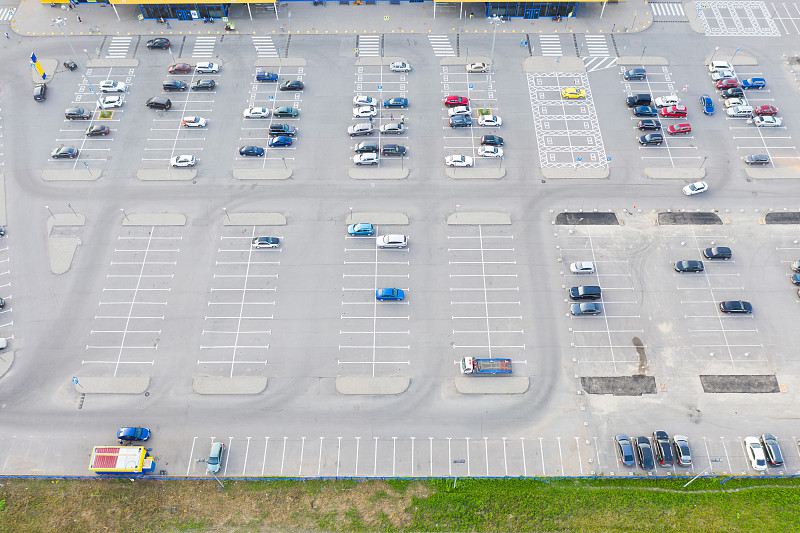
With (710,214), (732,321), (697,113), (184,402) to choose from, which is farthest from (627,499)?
(697,113)

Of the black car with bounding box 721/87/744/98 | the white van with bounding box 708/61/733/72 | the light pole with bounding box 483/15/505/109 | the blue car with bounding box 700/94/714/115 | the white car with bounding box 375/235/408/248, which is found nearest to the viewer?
the white car with bounding box 375/235/408/248

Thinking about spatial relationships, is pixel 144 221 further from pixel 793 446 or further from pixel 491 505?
pixel 793 446

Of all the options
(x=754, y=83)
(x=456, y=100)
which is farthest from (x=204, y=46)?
(x=754, y=83)

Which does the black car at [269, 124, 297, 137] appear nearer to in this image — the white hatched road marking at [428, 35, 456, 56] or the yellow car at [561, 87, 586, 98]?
the white hatched road marking at [428, 35, 456, 56]

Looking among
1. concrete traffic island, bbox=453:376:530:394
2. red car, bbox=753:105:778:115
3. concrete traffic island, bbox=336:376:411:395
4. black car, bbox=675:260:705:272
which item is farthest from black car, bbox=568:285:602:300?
red car, bbox=753:105:778:115

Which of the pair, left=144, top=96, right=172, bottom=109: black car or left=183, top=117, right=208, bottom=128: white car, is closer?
left=183, top=117, right=208, bottom=128: white car

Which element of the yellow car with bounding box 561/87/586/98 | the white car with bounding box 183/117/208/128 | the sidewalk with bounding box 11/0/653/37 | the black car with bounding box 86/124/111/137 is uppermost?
the sidewalk with bounding box 11/0/653/37

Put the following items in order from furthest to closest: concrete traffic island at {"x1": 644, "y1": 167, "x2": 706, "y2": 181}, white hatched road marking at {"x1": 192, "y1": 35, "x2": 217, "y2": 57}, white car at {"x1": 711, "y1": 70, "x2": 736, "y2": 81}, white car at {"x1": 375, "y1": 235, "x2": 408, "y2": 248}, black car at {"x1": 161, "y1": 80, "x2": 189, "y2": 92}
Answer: white hatched road marking at {"x1": 192, "y1": 35, "x2": 217, "y2": 57}, white car at {"x1": 711, "y1": 70, "x2": 736, "y2": 81}, black car at {"x1": 161, "y1": 80, "x2": 189, "y2": 92}, concrete traffic island at {"x1": 644, "y1": 167, "x2": 706, "y2": 181}, white car at {"x1": 375, "y1": 235, "x2": 408, "y2": 248}
